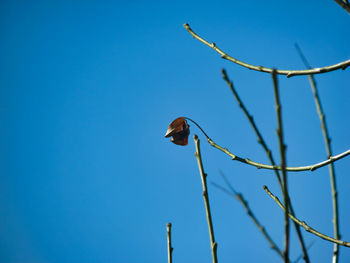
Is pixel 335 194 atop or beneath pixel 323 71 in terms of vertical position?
beneath

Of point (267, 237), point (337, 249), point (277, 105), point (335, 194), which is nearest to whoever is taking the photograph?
point (277, 105)

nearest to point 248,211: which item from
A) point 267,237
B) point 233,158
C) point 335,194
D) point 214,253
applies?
point 267,237

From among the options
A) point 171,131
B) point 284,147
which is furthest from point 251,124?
point 171,131

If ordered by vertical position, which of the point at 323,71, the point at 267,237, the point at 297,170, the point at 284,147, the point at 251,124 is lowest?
the point at 267,237

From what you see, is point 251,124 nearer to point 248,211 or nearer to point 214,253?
point 248,211

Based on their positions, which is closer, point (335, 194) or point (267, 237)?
point (267, 237)

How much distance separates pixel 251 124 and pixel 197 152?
20cm

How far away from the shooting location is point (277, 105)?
21.2 inches

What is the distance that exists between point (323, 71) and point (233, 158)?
1.37 ft

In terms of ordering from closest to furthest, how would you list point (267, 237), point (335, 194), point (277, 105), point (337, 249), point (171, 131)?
1. point (277, 105)
2. point (267, 237)
3. point (337, 249)
4. point (335, 194)
5. point (171, 131)

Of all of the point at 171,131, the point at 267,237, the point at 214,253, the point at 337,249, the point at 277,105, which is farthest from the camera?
the point at 171,131

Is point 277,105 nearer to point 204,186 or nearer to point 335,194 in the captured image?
point 204,186

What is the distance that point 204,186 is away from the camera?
2.69 feet

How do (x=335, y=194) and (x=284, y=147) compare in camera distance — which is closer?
(x=284, y=147)
